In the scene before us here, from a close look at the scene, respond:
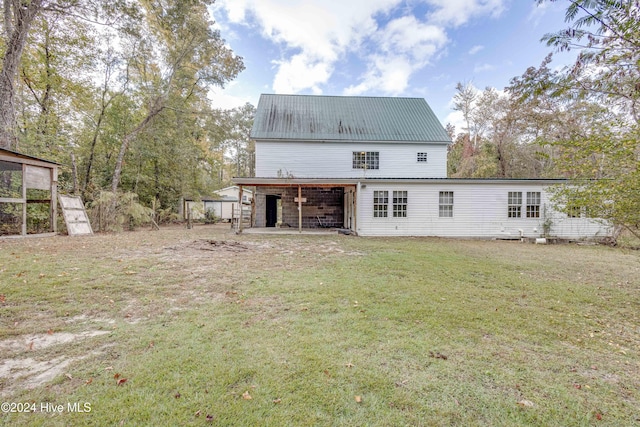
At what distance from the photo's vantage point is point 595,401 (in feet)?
6.54

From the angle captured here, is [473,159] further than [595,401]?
Yes

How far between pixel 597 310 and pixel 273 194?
14.6 meters

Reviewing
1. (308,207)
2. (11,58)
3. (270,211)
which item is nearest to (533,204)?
(308,207)

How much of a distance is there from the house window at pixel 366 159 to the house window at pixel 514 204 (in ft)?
22.5

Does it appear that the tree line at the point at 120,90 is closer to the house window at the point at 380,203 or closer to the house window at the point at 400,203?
the house window at the point at 380,203

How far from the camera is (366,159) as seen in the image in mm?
15922

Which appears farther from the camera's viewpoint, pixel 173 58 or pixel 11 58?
pixel 173 58

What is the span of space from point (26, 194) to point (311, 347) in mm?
12435

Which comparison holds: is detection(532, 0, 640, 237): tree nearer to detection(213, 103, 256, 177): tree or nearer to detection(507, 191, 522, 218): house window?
detection(507, 191, 522, 218): house window

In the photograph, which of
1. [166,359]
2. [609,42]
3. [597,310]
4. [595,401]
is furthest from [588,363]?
[609,42]

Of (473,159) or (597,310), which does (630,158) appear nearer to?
(597,310)

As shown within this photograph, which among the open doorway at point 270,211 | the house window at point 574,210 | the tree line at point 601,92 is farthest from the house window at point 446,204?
the open doorway at point 270,211

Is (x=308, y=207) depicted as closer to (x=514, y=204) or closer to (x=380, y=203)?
(x=380, y=203)

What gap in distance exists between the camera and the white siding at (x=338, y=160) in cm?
1539
